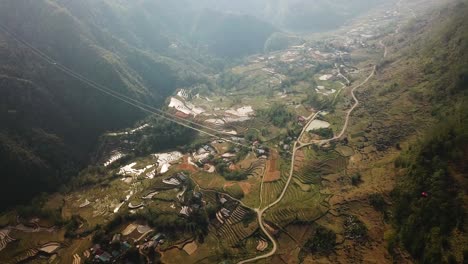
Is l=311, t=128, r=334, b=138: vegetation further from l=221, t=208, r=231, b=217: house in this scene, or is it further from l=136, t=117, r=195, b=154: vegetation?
l=136, t=117, r=195, b=154: vegetation

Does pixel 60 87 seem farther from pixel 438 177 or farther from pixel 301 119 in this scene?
pixel 438 177

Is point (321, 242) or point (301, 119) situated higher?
point (301, 119)

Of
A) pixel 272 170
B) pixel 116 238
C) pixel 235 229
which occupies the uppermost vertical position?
pixel 272 170

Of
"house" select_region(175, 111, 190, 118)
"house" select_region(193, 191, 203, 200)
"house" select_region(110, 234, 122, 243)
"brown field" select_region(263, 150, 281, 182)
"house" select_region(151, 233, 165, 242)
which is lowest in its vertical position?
"house" select_region(110, 234, 122, 243)

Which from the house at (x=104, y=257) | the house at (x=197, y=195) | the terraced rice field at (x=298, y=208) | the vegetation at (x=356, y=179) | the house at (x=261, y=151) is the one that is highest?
the vegetation at (x=356, y=179)

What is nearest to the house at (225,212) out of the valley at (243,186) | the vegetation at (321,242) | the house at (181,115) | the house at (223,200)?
the valley at (243,186)

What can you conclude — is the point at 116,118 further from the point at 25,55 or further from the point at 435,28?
the point at 435,28

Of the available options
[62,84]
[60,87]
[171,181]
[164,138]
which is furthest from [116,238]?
[62,84]

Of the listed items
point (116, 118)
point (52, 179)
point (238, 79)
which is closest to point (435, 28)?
point (238, 79)

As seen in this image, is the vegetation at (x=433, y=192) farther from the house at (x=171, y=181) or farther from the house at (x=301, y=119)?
the house at (x=171, y=181)

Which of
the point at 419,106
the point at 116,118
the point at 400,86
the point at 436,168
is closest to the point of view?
the point at 436,168

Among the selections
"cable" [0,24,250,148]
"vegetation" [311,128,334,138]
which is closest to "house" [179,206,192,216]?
→ "cable" [0,24,250,148]
